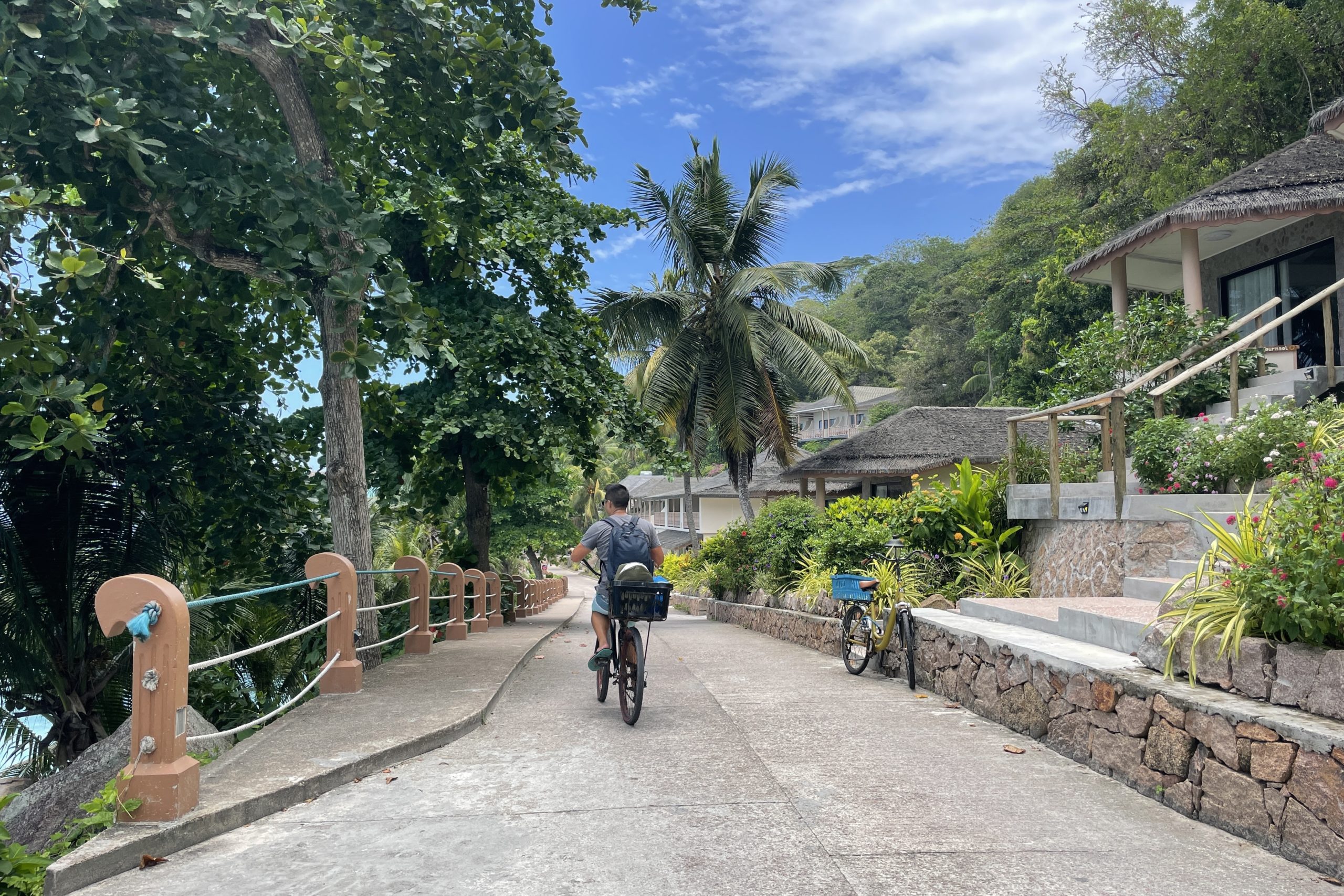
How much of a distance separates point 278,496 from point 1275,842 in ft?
32.8

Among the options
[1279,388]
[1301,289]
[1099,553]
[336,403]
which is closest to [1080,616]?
[1099,553]

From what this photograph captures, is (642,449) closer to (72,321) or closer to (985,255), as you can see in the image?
(72,321)

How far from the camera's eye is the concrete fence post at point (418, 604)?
9.99 meters

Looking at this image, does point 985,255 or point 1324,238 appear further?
point 985,255

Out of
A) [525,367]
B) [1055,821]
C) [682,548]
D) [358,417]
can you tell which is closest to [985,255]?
[682,548]

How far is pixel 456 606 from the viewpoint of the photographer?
42.7 ft

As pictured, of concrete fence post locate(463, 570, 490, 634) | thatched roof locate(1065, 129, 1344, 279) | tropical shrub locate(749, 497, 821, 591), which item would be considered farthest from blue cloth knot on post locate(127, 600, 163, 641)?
thatched roof locate(1065, 129, 1344, 279)

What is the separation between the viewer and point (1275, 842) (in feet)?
13.1

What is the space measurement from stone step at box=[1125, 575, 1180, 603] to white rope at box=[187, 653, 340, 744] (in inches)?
248

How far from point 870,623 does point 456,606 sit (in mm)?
6345

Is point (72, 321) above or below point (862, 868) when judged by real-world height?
above

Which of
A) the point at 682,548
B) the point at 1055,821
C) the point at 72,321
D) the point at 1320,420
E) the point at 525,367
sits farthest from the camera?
the point at 682,548

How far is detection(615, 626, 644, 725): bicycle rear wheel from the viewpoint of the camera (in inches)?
264

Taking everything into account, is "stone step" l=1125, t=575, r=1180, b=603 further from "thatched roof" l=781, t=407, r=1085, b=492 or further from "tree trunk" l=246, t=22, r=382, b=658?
"thatched roof" l=781, t=407, r=1085, b=492
